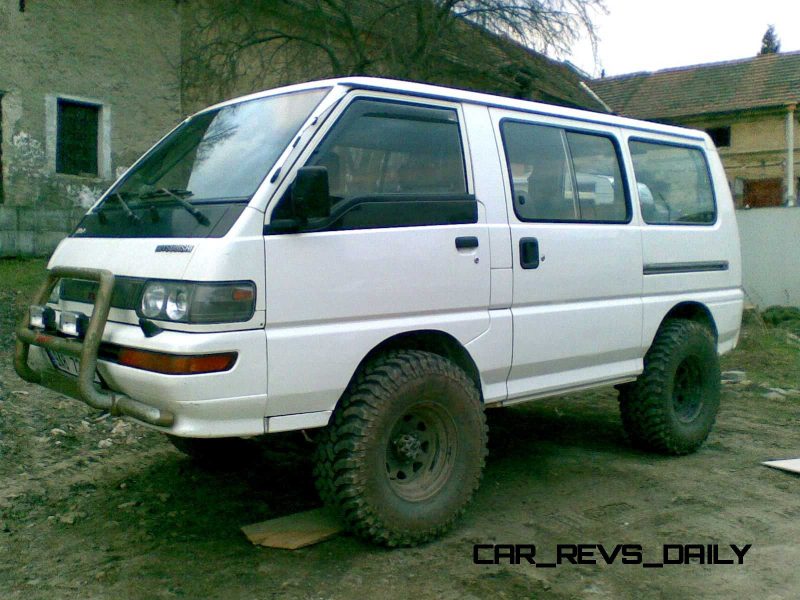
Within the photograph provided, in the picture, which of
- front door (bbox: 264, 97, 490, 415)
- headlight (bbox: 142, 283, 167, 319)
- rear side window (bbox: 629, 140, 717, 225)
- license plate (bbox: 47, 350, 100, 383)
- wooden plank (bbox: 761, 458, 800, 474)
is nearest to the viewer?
headlight (bbox: 142, 283, 167, 319)

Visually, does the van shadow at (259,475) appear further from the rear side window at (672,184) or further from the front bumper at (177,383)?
the rear side window at (672,184)

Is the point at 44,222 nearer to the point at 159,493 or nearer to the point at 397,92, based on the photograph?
the point at 159,493

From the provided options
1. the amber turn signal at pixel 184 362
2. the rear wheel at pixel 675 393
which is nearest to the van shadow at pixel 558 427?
the rear wheel at pixel 675 393

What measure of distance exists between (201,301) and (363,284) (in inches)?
29.0

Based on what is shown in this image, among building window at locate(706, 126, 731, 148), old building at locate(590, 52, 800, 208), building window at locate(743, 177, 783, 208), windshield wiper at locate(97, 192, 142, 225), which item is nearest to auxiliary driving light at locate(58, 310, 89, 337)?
windshield wiper at locate(97, 192, 142, 225)

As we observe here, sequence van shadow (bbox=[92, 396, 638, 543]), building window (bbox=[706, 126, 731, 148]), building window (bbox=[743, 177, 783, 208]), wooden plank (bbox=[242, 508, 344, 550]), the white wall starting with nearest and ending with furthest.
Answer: wooden plank (bbox=[242, 508, 344, 550]), van shadow (bbox=[92, 396, 638, 543]), the white wall, building window (bbox=[743, 177, 783, 208]), building window (bbox=[706, 126, 731, 148])

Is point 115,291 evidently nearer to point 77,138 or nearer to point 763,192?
point 77,138

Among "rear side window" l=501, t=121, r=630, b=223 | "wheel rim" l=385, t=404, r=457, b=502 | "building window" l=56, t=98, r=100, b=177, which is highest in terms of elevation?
"building window" l=56, t=98, r=100, b=177

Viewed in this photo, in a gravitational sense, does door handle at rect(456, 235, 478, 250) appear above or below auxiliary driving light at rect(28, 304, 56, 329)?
above

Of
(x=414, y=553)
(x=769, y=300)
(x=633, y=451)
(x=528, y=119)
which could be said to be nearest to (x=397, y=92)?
(x=528, y=119)

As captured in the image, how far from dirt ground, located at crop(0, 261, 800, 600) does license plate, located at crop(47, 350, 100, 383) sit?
812mm

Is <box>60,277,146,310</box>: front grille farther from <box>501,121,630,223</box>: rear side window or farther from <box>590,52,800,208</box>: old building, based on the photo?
<box>590,52,800,208</box>: old building

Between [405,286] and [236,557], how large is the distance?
1421 millimetres

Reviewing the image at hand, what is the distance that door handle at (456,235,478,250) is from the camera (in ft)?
13.1
